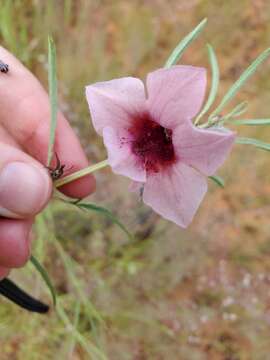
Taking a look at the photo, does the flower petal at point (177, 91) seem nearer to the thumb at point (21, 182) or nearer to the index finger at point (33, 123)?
the thumb at point (21, 182)

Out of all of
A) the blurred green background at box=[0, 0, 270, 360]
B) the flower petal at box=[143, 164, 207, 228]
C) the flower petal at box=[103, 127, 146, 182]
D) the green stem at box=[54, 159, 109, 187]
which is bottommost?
the blurred green background at box=[0, 0, 270, 360]

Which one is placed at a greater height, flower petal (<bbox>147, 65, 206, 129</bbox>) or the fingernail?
flower petal (<bbox>147, 65, 206, 129</bbox>)

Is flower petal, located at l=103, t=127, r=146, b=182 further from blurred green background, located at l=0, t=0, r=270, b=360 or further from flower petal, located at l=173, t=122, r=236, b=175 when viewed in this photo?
blurred green background, located at l=0, t=0, r=270, b=360

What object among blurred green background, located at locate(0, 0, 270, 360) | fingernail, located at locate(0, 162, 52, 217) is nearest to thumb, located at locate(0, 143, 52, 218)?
fingernail, located at locate(0, 162, 52, 217)

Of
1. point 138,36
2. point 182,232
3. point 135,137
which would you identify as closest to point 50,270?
point 182,232

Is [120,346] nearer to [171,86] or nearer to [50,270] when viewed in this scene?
[50,270]

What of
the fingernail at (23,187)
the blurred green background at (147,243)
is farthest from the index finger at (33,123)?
the blurred green background at (147,243)

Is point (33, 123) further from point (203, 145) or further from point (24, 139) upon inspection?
point (203, 145)

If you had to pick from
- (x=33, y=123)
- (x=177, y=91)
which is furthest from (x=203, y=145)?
(x=33, y=123)
